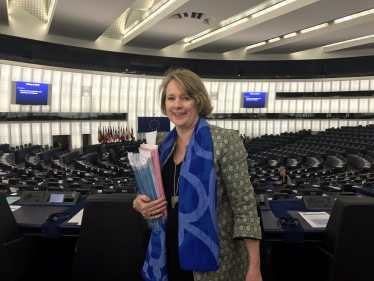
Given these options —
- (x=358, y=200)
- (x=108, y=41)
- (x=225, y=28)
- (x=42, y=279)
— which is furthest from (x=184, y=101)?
(x=108, y=41)

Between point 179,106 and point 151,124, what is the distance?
23614 millimetres

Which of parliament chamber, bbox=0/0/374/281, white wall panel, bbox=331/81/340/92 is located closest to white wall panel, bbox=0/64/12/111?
parliament chamber, bbox=0/0/374/281

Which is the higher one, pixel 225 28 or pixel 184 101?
pixel 225 28

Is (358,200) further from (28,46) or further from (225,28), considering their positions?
(28,46)

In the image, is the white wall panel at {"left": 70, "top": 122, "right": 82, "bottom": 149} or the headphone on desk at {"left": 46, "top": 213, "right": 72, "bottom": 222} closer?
the headphone on desk at {"left": 46, "top": 213, "right": 72, "bottom": 222}

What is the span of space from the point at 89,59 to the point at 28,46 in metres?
4.54

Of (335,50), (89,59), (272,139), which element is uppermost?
(335,50)

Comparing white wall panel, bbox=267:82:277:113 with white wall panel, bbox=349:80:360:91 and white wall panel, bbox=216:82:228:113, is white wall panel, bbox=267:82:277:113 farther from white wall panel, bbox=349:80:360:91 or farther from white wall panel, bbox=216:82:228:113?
white wall panel, bbox=349:80:360:91

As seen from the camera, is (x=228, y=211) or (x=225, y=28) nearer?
(x=228, y=211)

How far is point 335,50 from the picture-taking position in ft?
82.3

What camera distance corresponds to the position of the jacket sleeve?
147 centimetres

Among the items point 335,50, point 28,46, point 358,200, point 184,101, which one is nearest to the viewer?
point 184,101

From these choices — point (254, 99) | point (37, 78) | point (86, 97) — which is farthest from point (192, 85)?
point (254, 99)

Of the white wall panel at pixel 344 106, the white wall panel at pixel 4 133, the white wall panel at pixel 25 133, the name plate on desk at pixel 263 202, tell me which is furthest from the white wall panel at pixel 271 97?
the name plate on desk at pixel 263 202
